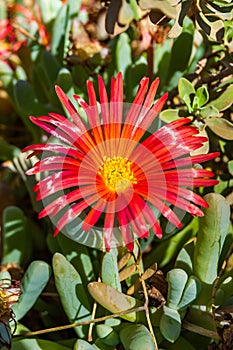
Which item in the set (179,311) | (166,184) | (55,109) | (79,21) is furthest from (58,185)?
(79,21)

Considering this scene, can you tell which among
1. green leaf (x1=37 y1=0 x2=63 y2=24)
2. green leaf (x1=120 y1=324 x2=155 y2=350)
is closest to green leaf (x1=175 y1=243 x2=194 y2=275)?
green leaf (x1=120 y1=324 x2=155 y2=350)

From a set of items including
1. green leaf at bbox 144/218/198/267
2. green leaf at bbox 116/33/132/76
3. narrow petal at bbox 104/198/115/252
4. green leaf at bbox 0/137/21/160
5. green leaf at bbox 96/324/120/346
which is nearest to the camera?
narrow petal at bbox 104/198/115/252

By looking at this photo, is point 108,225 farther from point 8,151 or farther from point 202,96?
point 8,151

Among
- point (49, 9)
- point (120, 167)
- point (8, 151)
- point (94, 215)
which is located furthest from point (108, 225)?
point (49, 9)

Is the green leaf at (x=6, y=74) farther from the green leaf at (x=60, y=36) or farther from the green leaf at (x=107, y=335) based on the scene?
the green leaf at (x=107, y=335)

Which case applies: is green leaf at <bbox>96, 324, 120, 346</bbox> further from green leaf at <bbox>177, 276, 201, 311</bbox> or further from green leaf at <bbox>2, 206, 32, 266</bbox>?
green leaf at <bbox>2, 206, 32, 266</bbox>

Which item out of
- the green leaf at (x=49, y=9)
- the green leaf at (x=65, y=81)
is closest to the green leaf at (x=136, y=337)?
the green leaf at (x=65, y=81)

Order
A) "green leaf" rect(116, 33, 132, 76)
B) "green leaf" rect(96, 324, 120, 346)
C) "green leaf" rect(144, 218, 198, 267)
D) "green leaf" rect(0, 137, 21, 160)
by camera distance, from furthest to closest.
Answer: "green leaf" rect(0, 137, 21, 160) → "green leaf" rect(116, 33, 132, 76) → "green leaf" rect(144, 218, 198, 267) → "green leaf" rect(96, 324, 120, 346)
